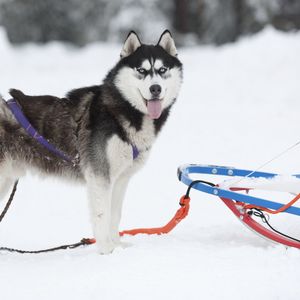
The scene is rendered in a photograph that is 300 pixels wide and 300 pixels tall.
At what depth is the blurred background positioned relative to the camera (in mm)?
20641

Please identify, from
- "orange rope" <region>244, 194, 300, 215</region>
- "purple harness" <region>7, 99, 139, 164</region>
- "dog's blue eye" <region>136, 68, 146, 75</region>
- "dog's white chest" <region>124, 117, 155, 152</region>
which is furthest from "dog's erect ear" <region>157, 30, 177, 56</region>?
"orange rope" <region>244, 194, 300, 215</region>

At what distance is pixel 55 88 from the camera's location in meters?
12.7

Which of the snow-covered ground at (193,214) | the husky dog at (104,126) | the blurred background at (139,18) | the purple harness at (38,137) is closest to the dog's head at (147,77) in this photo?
the husky dog at (104,126)

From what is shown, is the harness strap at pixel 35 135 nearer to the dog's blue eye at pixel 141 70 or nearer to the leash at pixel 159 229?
the leash at pixel 159 229

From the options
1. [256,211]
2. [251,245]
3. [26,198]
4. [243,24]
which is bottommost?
[26,198]

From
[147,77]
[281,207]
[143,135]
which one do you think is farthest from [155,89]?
[281,207]

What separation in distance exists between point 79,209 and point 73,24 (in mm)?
18956

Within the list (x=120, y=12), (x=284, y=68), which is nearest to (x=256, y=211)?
(x=284, y=68)

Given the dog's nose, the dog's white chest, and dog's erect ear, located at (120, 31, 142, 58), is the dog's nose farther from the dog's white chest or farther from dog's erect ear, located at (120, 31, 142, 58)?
dog's erect ear, located at (120, 31, 142, 58)

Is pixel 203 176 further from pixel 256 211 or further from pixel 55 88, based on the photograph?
pixel 55 88

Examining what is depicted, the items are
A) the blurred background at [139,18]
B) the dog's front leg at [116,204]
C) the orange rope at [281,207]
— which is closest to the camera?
the orange rope at [281,207]

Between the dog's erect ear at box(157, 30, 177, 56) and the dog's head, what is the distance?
0.06ft

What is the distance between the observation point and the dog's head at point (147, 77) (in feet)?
13.0

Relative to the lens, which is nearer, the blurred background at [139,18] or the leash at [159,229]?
the leash at [159,229]
